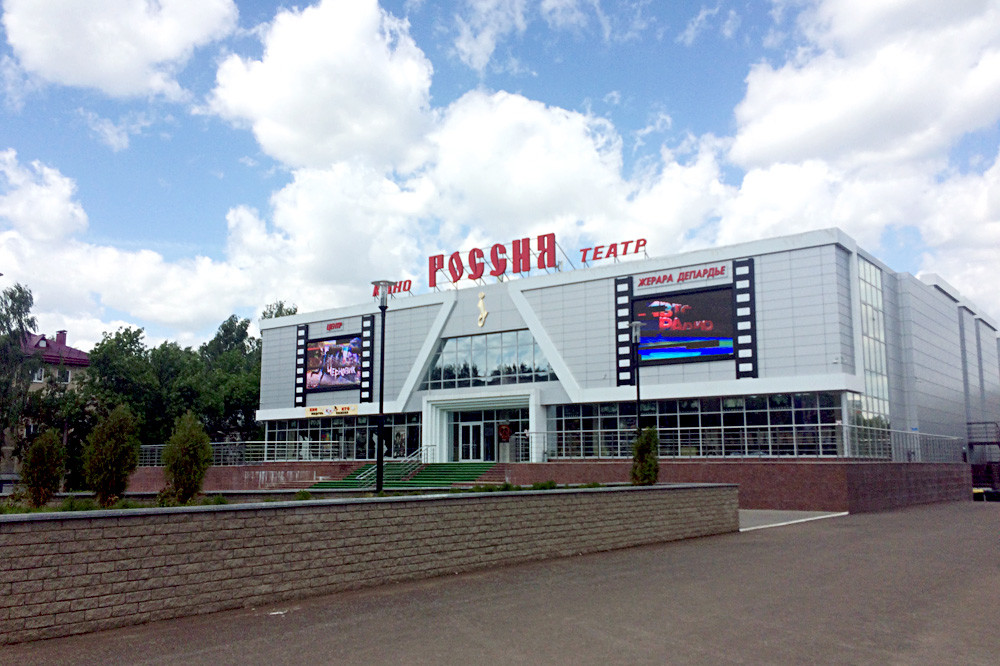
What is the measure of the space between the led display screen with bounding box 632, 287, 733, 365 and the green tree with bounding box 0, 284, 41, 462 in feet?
121

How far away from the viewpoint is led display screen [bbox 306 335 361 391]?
47281mm

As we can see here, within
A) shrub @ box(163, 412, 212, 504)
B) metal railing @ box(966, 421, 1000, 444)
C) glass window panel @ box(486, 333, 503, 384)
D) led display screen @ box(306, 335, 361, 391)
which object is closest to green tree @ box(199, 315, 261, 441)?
led display screen @ box(306, 335, 361, 391)

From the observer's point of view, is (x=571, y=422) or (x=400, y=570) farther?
(x=571, y=422)

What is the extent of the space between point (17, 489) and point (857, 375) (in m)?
29.8

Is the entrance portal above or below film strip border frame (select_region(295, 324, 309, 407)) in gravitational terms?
below

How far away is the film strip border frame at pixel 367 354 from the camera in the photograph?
46.2 metres

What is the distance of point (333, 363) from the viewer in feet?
158

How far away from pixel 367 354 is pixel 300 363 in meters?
5.38

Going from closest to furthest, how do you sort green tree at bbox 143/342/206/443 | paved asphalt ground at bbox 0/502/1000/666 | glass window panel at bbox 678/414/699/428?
paved asphalt ground at bbox 0/502/1000/666 < glass window panel at bbox 678/414/699/428 < green tree at bbox 143/342/206/443

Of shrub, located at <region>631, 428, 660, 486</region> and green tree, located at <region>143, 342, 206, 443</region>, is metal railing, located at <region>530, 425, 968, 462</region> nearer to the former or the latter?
shrub, located at <region>631, 428, 660, 486</region>

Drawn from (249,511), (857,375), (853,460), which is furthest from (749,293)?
(249,511)

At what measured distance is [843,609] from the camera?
9859 mm

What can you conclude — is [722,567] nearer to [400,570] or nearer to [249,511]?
[400,570]

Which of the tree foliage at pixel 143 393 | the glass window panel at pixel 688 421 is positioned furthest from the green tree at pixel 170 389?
the glass window panel at pixel 688 421
